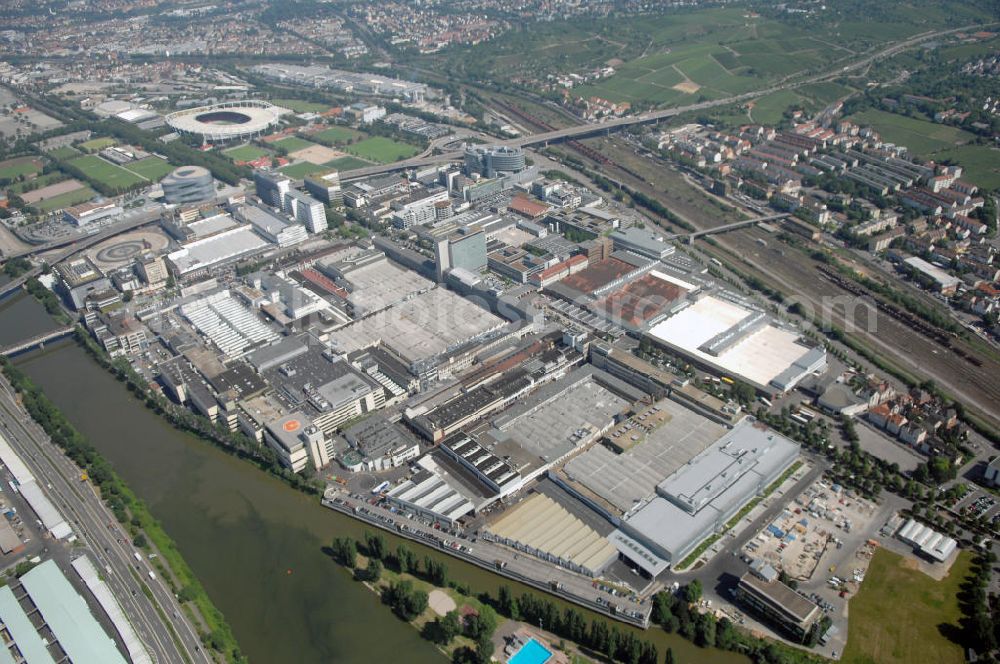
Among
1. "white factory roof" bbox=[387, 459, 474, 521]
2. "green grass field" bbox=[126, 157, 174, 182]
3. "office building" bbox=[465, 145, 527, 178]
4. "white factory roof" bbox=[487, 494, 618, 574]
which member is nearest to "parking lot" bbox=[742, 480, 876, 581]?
"white factory roof" bbox=[487, 494, 618, 574]

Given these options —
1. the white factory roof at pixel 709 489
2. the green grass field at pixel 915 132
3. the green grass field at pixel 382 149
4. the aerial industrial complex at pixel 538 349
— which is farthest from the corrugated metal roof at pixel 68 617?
the green grass field at pixel 915 132

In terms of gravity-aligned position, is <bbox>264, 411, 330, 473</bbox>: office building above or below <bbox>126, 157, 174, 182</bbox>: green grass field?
above

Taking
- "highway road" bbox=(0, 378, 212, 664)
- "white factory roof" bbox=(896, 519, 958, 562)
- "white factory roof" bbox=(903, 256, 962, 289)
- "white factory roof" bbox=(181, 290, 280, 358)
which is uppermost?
"white factory roof" bbox=(903, 256, 962, 289)

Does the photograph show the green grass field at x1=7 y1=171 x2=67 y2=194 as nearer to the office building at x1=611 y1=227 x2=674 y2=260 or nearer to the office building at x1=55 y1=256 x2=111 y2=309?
the office building at x1=55 y1=256 x2=111 y2=309

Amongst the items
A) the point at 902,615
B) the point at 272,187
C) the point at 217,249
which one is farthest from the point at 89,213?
the point at 902,615

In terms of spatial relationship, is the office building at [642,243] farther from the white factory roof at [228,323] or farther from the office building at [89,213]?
the office building at [89,213]
